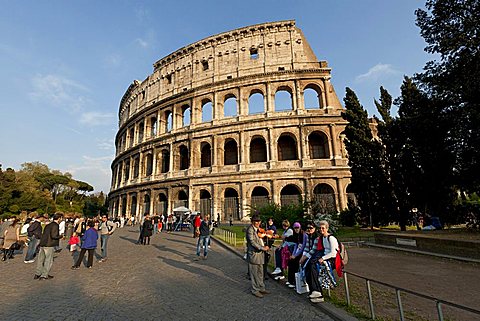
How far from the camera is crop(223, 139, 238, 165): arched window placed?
26.9 meters

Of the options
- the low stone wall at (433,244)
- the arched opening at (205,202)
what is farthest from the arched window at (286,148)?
the low stone wall at (433,244)

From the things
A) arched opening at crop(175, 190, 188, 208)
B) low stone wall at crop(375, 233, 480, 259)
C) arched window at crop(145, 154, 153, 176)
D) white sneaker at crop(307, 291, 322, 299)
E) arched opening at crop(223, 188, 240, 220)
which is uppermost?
arched window at crop(145, 154, 153, 176)

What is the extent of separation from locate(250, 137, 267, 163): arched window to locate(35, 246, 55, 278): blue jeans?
2057 cm

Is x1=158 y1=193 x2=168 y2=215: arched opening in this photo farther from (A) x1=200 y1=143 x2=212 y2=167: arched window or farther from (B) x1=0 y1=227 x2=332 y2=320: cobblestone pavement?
(B) x1=0 y1=227 x2=332 y2=320: cobblestone pavement

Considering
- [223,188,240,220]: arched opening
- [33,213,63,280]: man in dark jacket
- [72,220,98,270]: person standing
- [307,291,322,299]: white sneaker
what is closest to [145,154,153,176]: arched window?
[223,188,240,220]: arched opening

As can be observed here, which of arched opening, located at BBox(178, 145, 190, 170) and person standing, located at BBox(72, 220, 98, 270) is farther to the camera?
arched opening, located at BBox(178, 145, 190, 170)

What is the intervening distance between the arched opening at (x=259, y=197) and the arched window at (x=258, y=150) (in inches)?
119

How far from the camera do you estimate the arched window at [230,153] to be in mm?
26859

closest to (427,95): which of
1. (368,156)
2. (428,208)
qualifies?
→ (368,156)

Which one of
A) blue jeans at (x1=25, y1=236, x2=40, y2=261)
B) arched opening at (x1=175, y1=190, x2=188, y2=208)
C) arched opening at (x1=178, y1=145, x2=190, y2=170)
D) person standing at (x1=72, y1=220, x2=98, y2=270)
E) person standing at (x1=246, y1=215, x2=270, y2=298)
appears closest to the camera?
person standing at (x1=246, y1=215, x2=270, y2=298)

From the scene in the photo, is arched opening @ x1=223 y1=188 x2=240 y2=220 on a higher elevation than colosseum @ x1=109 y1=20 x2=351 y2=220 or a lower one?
lower

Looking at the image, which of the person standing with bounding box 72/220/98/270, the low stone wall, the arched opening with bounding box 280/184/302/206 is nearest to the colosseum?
the arched opening with bounding box 280/184/302/206

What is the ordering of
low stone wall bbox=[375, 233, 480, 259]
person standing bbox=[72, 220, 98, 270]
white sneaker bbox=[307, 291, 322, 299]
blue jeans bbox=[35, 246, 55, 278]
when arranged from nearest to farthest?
white sneaker bbox=[307, 291, 322, 299], blue jeans bbox=[35, 246, 55, 278], low stone wall bbox=[375, 233, 480, 259], person standing bbox=[72, 220, 98, 270]

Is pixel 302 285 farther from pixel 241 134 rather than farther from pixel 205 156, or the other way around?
pixel 205 156
